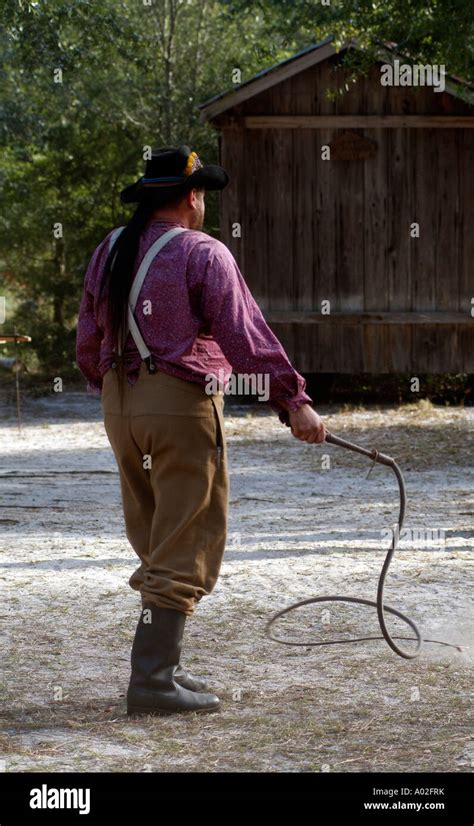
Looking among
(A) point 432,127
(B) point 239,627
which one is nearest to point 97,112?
(A) point 432,127

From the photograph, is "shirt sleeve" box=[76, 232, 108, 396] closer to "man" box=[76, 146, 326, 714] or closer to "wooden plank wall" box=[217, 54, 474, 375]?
"man" box=[76, 146, 326, 714]

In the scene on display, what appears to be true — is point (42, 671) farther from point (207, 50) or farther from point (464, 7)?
point (207, 50)

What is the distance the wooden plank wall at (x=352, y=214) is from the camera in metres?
13.3

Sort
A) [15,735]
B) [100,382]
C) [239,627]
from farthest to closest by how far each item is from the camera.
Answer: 1. [239,627]
2. [100,382]
3. [15,735]

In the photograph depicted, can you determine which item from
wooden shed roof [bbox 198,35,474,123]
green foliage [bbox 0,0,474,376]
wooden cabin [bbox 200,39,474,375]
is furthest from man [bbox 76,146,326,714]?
green foliage [bbox 0,0,474,376]

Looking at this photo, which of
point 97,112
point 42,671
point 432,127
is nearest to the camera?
point 42,671

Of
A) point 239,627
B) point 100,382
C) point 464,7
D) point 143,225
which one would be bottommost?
point 239,627

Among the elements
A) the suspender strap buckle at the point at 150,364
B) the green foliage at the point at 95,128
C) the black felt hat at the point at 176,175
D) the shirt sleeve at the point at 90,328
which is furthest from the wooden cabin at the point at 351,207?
the suspender strap buckle at the point at 150,364

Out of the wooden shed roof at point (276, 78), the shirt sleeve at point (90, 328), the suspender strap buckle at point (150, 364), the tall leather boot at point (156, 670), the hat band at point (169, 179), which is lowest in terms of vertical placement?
the tall leather boot at point (156, 670)

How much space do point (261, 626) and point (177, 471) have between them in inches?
63.4

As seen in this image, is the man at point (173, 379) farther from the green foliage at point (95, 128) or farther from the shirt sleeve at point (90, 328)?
the green foliage at point (95, 128)

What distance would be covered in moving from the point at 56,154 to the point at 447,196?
678 centimetres

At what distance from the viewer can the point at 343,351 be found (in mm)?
13609

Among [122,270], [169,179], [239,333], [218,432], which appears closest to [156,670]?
[218,432]
